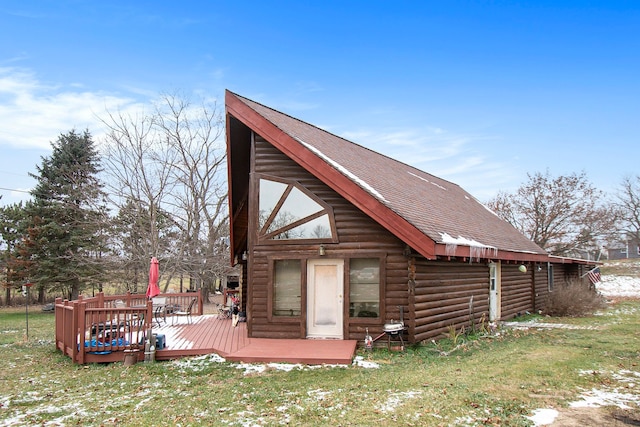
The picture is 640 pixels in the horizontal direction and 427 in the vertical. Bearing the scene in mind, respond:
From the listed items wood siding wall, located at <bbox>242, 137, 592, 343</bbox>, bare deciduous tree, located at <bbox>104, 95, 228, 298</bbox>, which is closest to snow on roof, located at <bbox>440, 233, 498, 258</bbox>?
wood siding wall, located at <bbox>242, 137, 592, 343</bbox>

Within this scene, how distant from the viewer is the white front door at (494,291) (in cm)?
1319

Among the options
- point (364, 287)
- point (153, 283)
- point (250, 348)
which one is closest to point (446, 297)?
point (364, 287)

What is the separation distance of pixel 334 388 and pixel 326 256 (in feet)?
12.0

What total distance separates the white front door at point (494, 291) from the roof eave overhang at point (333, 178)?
5809mm

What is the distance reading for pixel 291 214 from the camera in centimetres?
1009

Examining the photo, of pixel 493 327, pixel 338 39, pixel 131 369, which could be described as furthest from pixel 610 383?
pixel 338 39

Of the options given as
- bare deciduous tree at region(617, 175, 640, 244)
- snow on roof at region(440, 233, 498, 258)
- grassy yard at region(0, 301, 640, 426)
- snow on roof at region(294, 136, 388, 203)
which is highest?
bare deciduous tree at region(617, 175, 640, 244)

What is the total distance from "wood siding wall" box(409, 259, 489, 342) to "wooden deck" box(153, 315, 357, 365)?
1.51 meters

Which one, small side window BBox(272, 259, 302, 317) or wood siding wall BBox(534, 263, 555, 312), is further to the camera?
wood siding wall BBox(534, 263, 555, 312)

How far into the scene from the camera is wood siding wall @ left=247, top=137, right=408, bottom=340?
920 centimetres

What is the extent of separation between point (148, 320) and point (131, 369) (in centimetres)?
92

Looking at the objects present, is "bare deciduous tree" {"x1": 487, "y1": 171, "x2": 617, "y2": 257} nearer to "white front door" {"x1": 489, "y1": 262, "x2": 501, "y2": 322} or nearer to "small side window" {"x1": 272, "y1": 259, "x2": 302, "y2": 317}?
"white front door" {"x1": 489, "y1": 262, "x2": 501, "y2": 322}

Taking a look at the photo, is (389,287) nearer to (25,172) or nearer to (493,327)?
(493,327)

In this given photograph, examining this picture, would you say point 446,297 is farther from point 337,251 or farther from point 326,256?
point 326,256
